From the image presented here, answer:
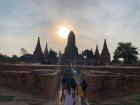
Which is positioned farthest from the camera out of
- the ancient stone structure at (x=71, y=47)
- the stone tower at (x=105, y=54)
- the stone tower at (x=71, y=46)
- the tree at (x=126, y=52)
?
the tree at (x=126, y=52)

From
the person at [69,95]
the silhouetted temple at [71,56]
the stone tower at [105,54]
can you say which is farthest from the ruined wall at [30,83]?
the stone tower at [105,54]

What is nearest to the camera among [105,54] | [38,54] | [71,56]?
[71,56]

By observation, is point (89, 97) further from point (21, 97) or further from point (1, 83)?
point (1, 83)

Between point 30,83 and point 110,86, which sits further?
point 110,86

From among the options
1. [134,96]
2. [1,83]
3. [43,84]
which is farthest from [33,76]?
[134,96]

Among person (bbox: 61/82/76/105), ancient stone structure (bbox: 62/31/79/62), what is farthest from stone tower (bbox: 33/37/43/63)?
person (bbox: 61/82/76/105)

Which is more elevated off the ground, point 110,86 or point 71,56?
point 71,56

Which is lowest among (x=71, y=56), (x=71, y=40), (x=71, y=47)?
(x=71, y=56)

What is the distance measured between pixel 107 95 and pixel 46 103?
8.28 feet

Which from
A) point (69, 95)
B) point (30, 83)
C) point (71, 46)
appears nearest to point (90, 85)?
point (30, 83)

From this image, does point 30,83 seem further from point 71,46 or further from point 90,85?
point 71,46

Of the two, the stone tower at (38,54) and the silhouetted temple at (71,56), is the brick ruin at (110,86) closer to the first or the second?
the silhouetted temple at (71,56)

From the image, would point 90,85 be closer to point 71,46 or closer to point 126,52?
point 71,46

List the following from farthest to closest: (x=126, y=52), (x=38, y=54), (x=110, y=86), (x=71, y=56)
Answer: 1. (x=126, y=52)
2. (x=38, y=54)
3. (x=71, y=56)
4. (x=110, y=86)
